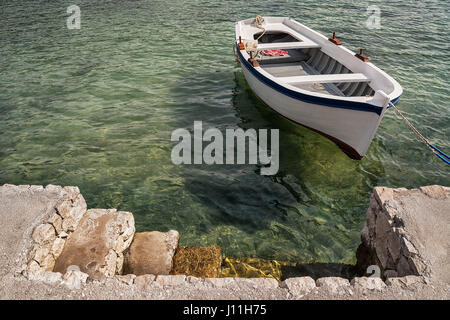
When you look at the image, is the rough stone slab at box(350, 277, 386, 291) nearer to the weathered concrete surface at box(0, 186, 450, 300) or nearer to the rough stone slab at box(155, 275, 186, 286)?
the weathered concrete surface at box(0, 186, 450, 300)

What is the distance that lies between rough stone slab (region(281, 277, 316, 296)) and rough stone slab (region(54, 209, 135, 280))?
2697mm

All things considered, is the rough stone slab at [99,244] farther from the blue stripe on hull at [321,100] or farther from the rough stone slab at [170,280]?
the blue stripe on hull at [321,100]

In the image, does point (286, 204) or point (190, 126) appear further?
point (190, 126)

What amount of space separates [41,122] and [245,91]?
722cm

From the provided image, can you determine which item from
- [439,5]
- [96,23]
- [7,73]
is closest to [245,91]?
[7,73]

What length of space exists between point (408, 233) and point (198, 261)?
11.2 feet

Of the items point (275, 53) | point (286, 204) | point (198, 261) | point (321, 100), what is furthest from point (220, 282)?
point (275, 53)

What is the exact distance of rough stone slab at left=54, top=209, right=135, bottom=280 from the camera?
479 cm

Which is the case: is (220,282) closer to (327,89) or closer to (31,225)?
(31,225)

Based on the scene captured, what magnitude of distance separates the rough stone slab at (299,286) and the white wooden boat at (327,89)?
14.2 feet

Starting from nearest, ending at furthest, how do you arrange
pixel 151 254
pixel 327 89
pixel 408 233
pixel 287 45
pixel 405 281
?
pixel 405 281, pixel 408 233, pixel 151 254, pixel 327 89, pixel 287 45

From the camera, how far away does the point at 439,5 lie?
838 inches

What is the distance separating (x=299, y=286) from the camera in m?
4.13

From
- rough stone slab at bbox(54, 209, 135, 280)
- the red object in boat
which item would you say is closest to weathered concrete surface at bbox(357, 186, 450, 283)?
rough stone slab at bbox(54, 209, 135, 280)
